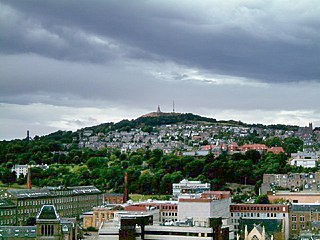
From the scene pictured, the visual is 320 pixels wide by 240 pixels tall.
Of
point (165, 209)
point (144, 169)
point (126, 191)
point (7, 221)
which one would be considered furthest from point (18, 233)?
point (144, 169)

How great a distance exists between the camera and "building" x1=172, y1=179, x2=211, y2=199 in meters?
105

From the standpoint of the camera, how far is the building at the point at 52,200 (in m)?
101

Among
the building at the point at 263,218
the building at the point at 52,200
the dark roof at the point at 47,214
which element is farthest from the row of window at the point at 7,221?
the dark roof at the point at 47,214

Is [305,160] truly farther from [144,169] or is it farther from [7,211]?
[7,211]

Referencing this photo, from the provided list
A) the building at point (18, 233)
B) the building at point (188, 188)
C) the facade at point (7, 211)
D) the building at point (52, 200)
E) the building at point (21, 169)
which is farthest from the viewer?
the building at point (21, 169)

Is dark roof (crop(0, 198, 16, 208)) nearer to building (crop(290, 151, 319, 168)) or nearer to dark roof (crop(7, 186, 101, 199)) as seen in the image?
dark roof (crop(7, 186, 101, 199))

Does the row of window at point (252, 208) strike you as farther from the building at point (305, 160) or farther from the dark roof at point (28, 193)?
the building at point (305, 160)

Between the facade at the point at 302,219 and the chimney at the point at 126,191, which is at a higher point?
the chimney at the point at 126,191

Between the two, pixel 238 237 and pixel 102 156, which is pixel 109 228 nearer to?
pixel 238 237

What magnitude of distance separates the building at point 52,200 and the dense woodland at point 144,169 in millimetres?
9716

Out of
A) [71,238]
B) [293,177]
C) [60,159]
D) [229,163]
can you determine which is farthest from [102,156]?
[71,238]

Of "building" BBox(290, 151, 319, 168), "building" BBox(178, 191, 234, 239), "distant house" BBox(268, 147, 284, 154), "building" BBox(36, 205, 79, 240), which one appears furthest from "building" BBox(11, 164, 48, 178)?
"building" BBox(36, 205, 79, 240)

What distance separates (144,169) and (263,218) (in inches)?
2047

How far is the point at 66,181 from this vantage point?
129 m
